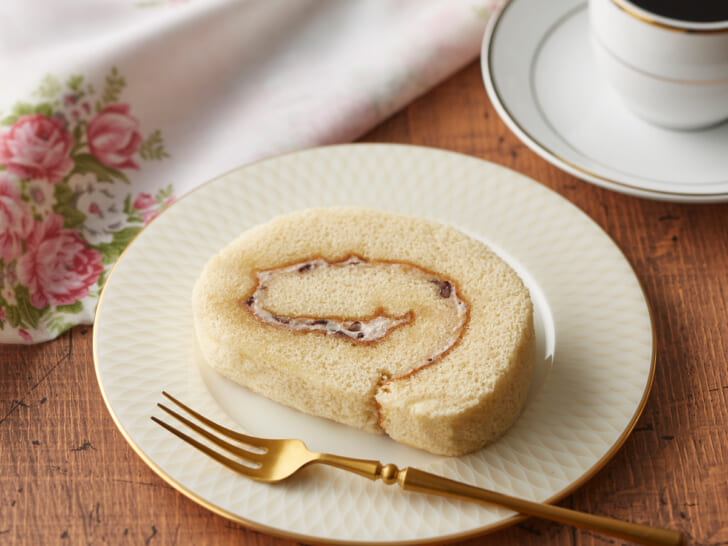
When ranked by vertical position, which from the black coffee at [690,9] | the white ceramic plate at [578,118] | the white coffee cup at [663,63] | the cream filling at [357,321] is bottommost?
the cream filling at [357,321]

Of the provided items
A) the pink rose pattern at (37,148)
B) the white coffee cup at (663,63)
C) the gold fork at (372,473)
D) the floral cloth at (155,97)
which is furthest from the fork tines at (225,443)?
the white coffee cup at (663,63)

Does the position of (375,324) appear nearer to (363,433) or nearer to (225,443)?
(363,433)

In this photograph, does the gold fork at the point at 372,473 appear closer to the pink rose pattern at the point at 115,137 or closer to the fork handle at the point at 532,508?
the fork handle at the point at 532,508

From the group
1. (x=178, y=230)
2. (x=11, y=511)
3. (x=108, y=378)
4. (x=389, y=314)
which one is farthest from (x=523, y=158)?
(x=11, y=511)

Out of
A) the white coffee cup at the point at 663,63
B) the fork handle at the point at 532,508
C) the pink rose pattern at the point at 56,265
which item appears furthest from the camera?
the pink rose pattern at the point at 56,265

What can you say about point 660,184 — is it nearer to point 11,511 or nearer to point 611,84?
point 611,84

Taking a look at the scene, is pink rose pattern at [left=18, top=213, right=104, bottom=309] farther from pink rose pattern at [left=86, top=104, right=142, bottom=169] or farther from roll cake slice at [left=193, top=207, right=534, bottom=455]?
roll cake slice at [left=193, top=207, right=534, bottom=455]

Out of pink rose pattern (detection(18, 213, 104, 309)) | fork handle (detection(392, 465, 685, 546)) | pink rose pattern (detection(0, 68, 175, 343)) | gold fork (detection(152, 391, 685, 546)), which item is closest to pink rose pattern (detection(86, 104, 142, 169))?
pink rose pattern (detection(0, 68, 175, 343))

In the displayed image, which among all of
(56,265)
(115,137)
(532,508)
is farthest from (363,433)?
(115,137)
